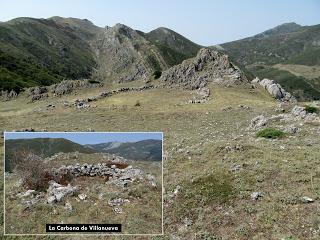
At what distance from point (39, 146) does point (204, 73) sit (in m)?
55.5

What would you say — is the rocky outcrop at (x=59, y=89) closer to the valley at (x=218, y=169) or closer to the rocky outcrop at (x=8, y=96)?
the rocky outcrop at (x=8, y=96)

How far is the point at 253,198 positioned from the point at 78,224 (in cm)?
761

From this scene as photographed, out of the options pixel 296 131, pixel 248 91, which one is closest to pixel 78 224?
pixel 296 131

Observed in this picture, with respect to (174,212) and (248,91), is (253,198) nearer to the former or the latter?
(174,212)

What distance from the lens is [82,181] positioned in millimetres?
16266

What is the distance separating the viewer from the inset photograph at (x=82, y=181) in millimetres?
15211

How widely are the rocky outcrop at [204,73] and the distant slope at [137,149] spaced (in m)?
50.3

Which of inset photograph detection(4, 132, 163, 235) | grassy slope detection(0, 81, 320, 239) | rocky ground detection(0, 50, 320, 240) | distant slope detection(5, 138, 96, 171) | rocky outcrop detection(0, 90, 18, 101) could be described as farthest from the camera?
rocky outcrop detection(0, 90, 18, 101)

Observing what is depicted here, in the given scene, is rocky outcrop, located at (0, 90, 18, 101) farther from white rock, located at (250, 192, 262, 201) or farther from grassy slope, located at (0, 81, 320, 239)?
white rock, located at (250, 192, 262, 201)

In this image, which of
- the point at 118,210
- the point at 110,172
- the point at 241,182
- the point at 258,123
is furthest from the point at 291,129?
the point at 118,210

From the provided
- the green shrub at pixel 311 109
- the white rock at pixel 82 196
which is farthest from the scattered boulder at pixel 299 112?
the white rock at pixel 82 196

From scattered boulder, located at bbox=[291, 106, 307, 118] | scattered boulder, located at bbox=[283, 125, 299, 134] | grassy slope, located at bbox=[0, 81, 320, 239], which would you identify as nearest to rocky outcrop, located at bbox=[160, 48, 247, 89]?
scattered boulder, located at bbox=[291, 106, 307, 118]

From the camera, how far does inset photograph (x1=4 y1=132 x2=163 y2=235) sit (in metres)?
15.2

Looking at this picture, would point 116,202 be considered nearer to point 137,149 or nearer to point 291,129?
point 137,149
